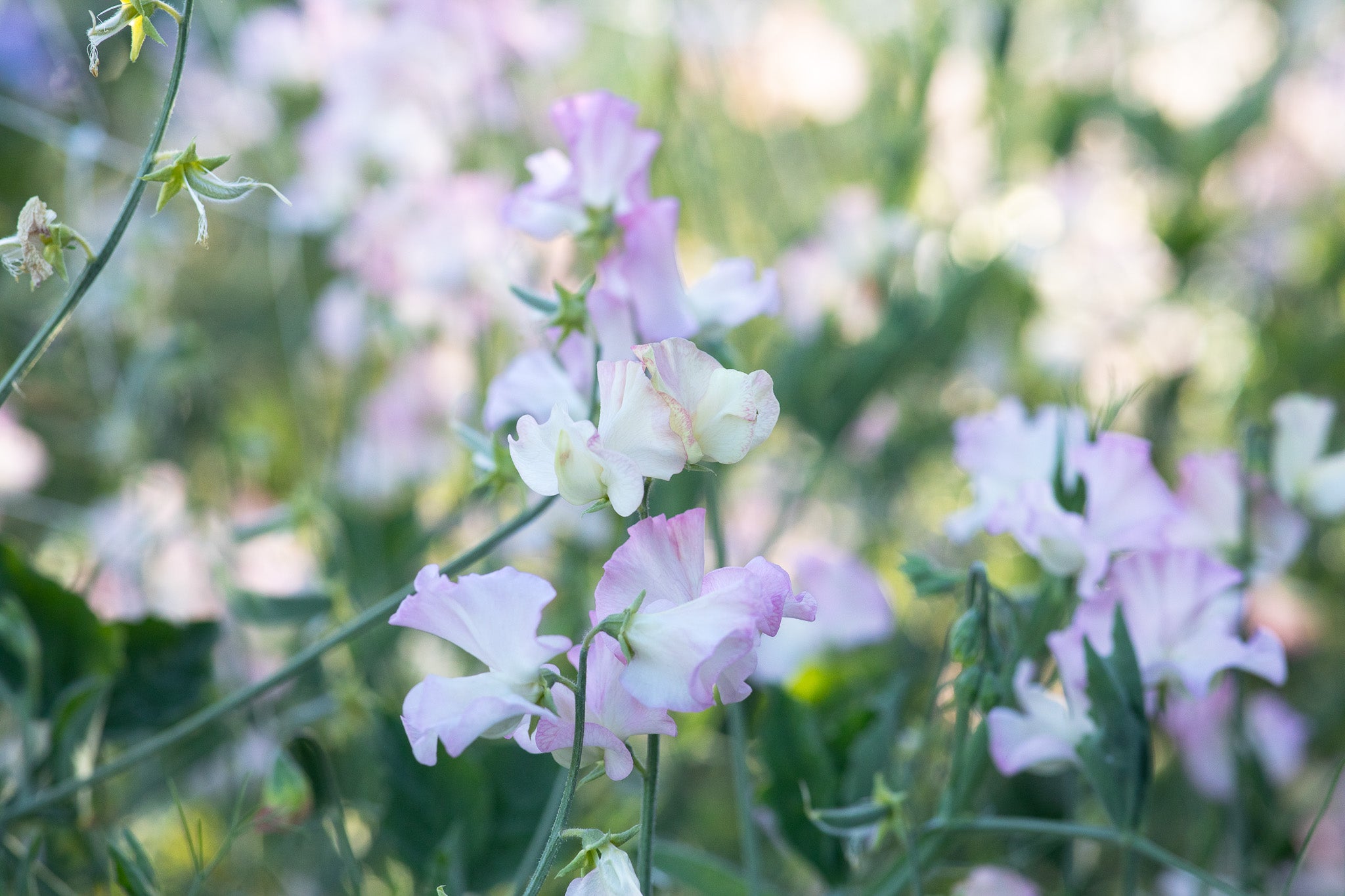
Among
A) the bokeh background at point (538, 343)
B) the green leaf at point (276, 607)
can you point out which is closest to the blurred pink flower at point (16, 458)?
the bokeh background at point (538, 343)

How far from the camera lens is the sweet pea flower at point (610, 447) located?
1.11 feet

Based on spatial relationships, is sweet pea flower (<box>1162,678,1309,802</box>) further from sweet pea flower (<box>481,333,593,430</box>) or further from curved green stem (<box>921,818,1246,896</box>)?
sweet pea flower (<box>481,333,593,430</box>)

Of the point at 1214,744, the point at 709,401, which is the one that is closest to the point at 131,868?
the point at 709,401

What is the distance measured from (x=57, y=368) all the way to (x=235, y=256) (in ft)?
1.44

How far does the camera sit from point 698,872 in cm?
52

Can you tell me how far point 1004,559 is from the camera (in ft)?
3.50

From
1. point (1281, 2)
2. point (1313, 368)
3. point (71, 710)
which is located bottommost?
point (1313, 368)

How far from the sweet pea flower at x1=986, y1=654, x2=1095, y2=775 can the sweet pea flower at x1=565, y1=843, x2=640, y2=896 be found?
0.19 m

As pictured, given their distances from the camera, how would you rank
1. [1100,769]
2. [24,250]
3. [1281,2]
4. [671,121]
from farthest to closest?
[1281,2]
[671,121]
[1100,769]
[24,250]

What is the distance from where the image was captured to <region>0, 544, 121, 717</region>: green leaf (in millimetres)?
552

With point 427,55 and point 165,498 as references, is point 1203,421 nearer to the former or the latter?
point 427,55

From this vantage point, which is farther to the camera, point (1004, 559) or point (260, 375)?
point (260, 375)

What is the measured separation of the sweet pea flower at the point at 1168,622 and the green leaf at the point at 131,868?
38 centimetres

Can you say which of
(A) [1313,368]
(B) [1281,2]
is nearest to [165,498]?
(A) [1313,368]
